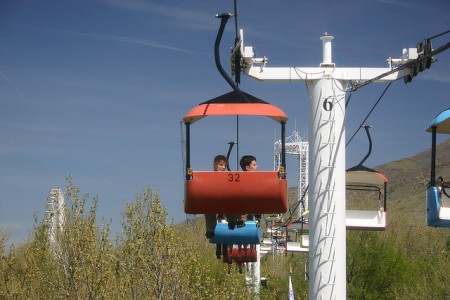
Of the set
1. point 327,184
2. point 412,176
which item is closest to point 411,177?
point 412,176

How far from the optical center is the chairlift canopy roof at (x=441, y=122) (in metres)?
8.68

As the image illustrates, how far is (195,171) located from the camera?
7449mm

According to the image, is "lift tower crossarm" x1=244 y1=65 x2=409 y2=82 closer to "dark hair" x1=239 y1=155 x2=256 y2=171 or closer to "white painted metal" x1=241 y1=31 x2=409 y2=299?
"white painted metal" x1=241 y1=31 x2=409 y2=299

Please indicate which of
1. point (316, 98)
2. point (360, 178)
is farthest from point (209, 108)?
point (360, 178)

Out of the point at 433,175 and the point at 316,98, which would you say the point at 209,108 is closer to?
the point at 316,98

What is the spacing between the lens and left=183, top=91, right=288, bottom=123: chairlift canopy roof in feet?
24.0

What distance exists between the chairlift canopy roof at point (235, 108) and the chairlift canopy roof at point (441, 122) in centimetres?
221

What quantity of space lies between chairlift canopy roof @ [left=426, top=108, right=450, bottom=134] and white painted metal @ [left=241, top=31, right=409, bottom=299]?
72 cm

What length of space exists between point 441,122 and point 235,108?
9.26 feet

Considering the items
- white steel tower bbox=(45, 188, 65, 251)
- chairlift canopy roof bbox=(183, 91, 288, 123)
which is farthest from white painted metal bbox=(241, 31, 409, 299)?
white steel tower bbox=(45, 188, 65, 251)

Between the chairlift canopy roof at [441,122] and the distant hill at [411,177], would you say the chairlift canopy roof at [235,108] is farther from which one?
the distant hill at [411,177]

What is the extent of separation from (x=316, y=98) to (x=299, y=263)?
114 ft

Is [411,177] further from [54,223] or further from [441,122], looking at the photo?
[441,122]

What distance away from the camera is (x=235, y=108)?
735 centimetres
